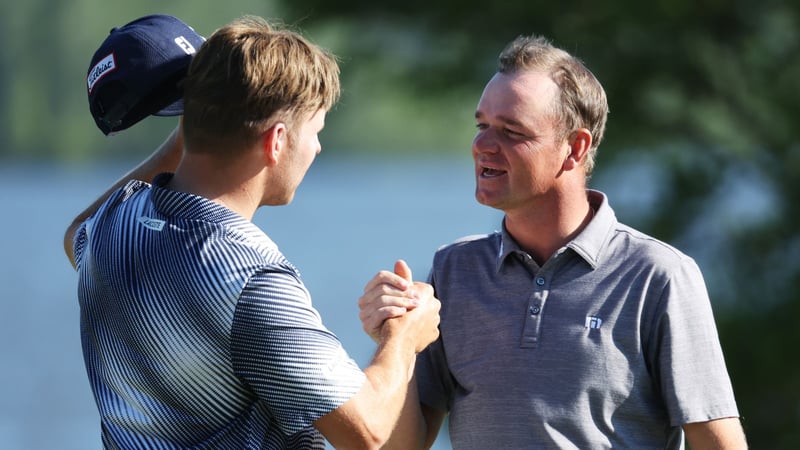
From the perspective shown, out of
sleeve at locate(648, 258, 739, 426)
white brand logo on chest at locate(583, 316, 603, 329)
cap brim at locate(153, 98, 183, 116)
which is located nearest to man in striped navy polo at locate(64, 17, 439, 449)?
cap brim at locate(153, 98, 183, 116)

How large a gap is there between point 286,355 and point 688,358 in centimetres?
108

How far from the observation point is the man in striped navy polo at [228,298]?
2268mm


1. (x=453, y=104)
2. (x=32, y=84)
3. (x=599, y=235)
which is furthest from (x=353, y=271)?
(x=599, y=235)

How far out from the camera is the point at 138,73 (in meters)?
2.62

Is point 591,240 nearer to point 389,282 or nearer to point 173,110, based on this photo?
point 389,282

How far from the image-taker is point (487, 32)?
7195mm

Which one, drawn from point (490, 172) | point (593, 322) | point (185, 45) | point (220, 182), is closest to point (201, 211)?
point (220, 182)

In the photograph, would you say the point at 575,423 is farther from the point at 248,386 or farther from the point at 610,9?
the point at 610,9

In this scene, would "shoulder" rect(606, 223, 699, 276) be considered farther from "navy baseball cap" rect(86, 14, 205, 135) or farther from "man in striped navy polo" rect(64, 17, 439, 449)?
"navy baseball cap" rect(86, 14, 205, 135)

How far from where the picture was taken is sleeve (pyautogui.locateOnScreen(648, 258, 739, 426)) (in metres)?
2.75

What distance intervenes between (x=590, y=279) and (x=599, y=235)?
0.13 meters

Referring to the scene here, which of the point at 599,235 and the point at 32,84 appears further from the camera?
the point at 32,84

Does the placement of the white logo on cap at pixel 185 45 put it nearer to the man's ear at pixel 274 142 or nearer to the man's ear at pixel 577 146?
the man's ear at pixel 274 142

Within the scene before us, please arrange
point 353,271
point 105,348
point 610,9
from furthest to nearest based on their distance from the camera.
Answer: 1. point 353,271
2. point 610,9
3. point 105,348
